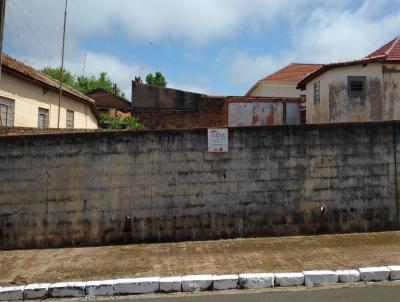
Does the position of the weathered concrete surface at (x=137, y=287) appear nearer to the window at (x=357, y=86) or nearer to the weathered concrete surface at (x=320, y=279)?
the weathered concrete surface at (x=320, y=279)

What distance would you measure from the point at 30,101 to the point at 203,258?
488 inches

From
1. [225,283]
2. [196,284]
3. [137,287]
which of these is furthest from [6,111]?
[225,283]

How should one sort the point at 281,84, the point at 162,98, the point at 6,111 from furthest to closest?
the point at 281,84 → the point at 162,98 → the point at 6,111

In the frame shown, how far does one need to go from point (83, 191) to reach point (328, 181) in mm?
4790

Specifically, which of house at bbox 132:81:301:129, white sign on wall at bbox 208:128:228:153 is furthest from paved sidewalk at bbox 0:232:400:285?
house at bbox 132:81:301:129

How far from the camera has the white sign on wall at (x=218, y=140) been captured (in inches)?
357

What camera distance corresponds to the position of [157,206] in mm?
9055

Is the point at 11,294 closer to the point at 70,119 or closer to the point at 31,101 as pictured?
the point at 31,101

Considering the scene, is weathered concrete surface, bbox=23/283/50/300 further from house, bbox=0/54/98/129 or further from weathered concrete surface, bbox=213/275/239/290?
house, bbox=0/54/98/129

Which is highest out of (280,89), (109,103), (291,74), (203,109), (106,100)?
(291,74)

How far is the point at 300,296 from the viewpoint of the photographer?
5.75m

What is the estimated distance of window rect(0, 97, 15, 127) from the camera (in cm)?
1552

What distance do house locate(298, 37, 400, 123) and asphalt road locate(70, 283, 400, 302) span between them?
43.0ft

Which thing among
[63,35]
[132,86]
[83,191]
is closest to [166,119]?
[132,86]
